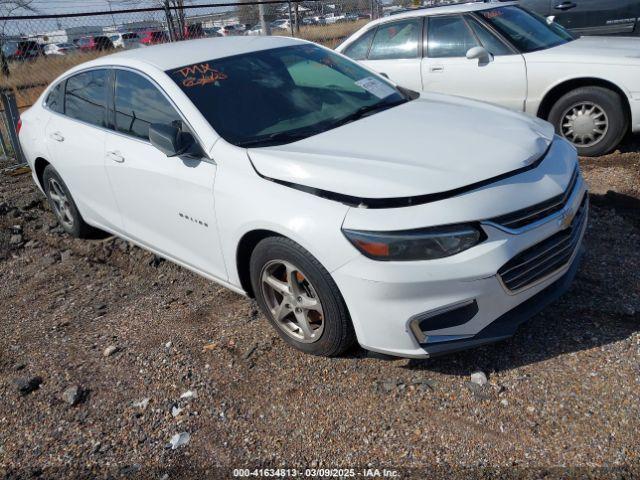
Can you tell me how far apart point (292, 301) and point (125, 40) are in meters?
10.6

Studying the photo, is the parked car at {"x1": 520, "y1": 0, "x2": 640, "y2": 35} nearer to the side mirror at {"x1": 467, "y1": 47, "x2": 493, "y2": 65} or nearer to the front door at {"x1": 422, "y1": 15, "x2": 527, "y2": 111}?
the front door at {"x1": 422, "y1": 15, "x2": 527, "y2": 111}

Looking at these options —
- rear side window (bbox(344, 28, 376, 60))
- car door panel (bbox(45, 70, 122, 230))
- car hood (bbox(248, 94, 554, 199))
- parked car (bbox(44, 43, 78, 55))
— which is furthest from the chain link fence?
car hood (bbox(248, 94, 554, 199))

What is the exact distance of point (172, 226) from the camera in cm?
359

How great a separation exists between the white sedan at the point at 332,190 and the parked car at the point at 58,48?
230 inches

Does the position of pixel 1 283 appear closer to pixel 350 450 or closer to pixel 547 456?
pixel 350 450

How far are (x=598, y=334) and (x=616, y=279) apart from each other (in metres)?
0.65

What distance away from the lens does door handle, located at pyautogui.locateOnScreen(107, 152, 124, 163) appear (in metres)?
3.82

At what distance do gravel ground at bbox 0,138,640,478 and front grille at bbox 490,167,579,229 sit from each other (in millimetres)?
750

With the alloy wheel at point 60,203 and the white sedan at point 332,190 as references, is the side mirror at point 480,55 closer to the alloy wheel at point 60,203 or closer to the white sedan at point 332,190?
the white sedan at point 332,190

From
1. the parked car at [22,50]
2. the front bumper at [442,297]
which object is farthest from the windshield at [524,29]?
the parked car at [22,50]

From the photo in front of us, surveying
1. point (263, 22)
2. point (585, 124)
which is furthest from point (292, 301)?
point (263, 22)

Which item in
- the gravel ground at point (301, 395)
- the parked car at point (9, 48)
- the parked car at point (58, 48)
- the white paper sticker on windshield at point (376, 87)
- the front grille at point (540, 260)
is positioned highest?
the parked car at point (9, 48)

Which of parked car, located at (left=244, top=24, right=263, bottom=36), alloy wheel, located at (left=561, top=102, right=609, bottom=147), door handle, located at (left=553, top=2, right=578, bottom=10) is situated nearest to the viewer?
alloy wheel, located at (left=561, top=102, right=609, bottom=147)

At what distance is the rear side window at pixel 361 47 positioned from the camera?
6.93 metres
